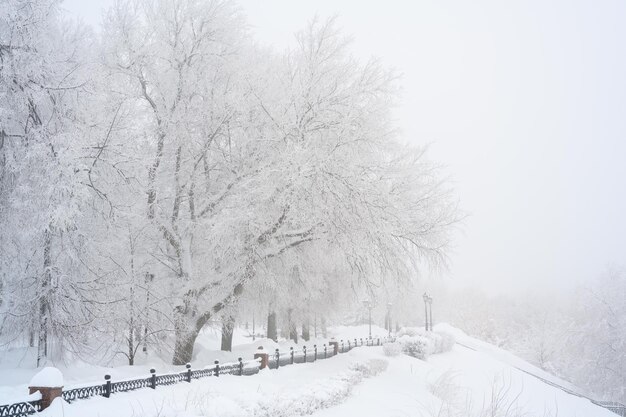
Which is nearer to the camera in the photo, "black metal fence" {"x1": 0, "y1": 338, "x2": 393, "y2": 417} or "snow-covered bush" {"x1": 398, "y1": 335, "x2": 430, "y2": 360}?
"black metal fence" {"x1": 0, "y1": 338, "x2": 393, "y2": 417}

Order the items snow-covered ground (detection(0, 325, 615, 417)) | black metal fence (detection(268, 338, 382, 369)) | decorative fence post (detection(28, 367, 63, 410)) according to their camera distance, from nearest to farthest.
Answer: decorative fence post (detection(28, 367, 63, 410))
snow-covered ground (detection(0, 325, 615, 417))
black metal fence (detection(268, 338, 382, 369))

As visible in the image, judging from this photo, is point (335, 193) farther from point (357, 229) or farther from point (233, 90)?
point (233, 90)

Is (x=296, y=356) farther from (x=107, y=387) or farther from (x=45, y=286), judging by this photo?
(x=107, y=387)

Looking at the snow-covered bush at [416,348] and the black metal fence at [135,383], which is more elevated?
the black metal fence at [135,383]

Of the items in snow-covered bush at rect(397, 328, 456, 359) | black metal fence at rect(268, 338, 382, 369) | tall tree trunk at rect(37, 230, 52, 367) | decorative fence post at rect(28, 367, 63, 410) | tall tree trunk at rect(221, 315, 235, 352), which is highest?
tall tree trunk at rect(37, 230, 52, 367)

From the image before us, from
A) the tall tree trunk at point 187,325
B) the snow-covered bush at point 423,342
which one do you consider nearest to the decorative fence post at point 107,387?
the tall tree trunk at point 187,325

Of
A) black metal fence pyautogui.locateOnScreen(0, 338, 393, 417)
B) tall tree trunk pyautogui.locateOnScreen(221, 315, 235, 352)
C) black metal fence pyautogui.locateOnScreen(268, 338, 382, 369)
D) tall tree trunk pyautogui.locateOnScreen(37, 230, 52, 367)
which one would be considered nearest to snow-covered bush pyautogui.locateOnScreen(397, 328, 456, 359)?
black metal fence pyautogui.locateOnScreen(268, 338, 382, 369)

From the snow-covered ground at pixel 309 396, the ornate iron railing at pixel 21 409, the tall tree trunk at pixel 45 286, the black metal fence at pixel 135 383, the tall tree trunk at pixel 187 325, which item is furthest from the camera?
the tall tree trunk at pixel 187 325

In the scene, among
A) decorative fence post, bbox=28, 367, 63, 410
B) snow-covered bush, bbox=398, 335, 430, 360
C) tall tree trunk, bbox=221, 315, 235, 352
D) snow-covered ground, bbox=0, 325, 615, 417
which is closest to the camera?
decorative fence post, bbox=28, 367, 63, 410

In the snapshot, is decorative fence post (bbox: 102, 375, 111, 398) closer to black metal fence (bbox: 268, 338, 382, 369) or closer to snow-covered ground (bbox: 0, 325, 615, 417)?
snow-covered ground (bbox: 0, 325, 615, 417)

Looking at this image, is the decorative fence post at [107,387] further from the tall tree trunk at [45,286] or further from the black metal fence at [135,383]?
the tall tree trunk at [45,286]

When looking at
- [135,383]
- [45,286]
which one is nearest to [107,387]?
[135,383]

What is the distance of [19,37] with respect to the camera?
9.58m

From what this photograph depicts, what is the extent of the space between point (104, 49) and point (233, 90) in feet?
14.6
